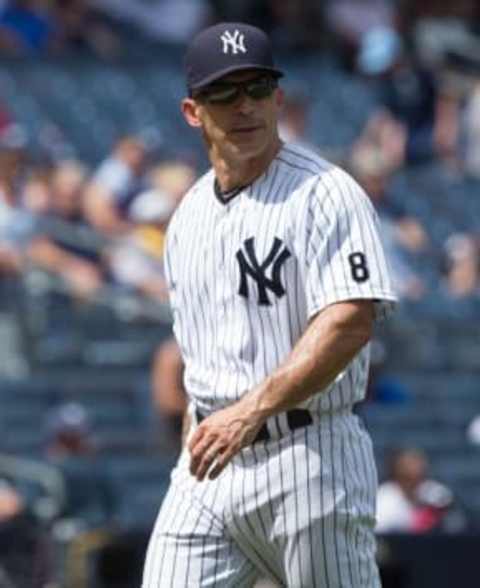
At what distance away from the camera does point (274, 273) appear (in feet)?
18.1

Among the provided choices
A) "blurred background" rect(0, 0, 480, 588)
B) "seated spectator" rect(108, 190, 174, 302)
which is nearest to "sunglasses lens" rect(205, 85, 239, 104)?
"blurred background" rect(0, 0, 480, 588)

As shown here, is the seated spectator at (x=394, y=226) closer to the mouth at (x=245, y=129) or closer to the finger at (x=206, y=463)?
the mouth at (x=245, y=129)

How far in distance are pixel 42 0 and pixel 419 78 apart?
295 centimetres

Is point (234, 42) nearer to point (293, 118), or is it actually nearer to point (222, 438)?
point (222, 438)

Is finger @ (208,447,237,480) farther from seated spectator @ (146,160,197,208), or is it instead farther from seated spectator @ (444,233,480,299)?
seated spectator @ (444,233,480,299)

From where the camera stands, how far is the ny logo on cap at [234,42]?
5.50 meters

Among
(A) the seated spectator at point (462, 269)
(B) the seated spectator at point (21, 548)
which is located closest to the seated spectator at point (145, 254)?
(A) the seated spectator at point (462, 269)

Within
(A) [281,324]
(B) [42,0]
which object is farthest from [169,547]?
(B) [42,0]

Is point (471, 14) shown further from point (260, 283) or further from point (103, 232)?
point (260, 283)

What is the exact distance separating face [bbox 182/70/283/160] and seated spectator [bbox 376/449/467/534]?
516cm

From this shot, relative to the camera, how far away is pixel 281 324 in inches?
219

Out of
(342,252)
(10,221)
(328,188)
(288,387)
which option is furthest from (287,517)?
(10,221)

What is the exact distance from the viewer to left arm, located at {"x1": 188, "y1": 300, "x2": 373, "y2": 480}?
17.5 feet

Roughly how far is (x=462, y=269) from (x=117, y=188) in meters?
2.69
